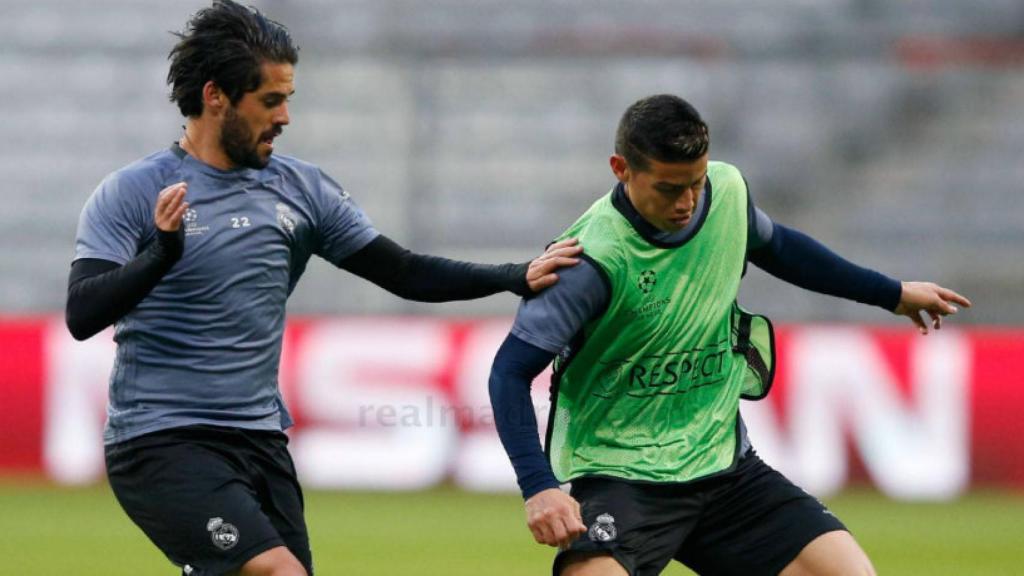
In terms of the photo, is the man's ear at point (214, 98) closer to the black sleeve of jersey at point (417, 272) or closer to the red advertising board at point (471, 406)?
the black sleeve of jersey at point (417, 272)

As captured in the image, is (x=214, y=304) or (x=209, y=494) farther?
(x=214, y=304)

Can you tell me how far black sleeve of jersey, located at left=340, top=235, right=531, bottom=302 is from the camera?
5.46 meters

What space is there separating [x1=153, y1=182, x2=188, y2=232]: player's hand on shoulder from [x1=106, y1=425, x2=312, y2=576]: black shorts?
65 centimetres

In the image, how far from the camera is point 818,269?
18.1ft

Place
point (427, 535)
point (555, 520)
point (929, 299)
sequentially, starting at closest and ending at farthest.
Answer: point (555, 520) → point (929, 299) → point (427, 535)

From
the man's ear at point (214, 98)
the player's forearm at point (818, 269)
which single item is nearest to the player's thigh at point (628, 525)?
the player's forearm at point (818, 269)

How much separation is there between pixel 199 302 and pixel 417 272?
803mm

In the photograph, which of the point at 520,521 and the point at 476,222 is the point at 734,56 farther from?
the point at 520,521

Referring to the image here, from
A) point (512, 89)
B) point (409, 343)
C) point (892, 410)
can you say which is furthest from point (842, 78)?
point (409, 343)

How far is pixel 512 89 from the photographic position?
1542 cm

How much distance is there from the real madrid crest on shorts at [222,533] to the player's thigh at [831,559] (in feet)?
5.31

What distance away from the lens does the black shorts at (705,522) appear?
16.3ft

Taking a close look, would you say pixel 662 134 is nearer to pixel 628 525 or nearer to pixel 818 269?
pixel 818 269

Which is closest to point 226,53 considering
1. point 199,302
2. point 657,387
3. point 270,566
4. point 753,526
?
point 199,302
